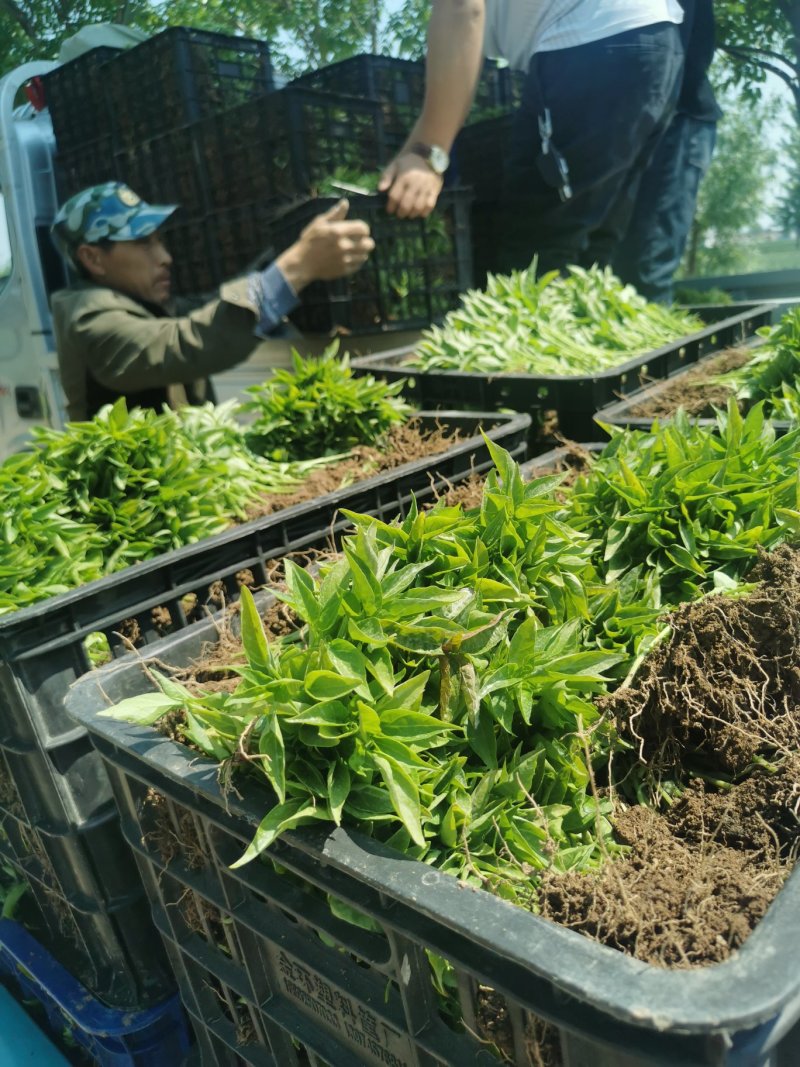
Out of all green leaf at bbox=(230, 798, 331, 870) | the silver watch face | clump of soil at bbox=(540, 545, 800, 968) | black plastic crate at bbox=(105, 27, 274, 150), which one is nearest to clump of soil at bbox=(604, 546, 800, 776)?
clump of soil at bbox=(540, 545, 800, 968)

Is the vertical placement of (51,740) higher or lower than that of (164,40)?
lower

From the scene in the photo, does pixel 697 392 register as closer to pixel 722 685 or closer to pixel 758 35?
pixel 722 685

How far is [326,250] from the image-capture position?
3383 millimetres

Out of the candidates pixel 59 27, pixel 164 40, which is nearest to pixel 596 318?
pixel 164 40

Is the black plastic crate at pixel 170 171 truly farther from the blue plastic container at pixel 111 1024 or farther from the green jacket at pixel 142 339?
the blue plastic container at pixel 111 1024

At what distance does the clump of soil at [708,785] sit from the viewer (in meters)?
0.92

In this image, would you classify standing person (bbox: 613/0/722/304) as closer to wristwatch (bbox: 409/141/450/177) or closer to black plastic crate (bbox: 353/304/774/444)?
black plastic crate (bbox: 353/304/774/444)

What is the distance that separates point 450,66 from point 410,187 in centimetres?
50

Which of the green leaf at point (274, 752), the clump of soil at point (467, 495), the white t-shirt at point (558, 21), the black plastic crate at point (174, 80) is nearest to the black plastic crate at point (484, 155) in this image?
the white t-shirt at point (558, 21)

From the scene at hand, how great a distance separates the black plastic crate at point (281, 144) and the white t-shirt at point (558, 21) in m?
0.82

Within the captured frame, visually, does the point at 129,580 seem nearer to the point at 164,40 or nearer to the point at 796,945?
Result: the point at 796,945

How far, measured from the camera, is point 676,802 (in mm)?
1241

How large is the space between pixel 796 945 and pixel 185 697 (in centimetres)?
81

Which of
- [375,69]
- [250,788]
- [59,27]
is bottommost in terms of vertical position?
[250,788]
